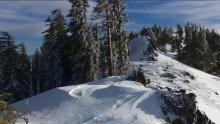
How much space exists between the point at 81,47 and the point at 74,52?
69.3 inches

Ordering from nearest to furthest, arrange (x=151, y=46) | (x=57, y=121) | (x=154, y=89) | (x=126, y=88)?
(x=57, y=121) < (x=126, y=88) < (x=154, y=89) < (x=151, y=46)

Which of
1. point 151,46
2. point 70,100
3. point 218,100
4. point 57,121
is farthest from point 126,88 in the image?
point 151,46

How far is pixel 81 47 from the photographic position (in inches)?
2089

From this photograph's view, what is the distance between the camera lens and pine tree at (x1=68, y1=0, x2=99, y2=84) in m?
52.8

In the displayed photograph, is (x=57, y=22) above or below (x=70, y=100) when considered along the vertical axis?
above

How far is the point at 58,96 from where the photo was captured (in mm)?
33531

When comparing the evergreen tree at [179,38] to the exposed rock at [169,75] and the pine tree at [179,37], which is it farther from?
the exposed rock at [169,75]

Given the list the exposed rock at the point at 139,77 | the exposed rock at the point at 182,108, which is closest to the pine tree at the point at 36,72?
the exposed rock at the point at 139,77

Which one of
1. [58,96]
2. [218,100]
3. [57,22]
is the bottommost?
[218,100]

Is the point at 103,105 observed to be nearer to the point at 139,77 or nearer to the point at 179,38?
the point at 139,77

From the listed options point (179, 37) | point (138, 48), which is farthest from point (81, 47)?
point (179, 37)

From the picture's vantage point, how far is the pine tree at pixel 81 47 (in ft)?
173

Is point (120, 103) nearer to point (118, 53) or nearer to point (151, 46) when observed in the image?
point (118, 53)

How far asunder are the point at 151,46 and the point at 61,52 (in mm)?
31127
